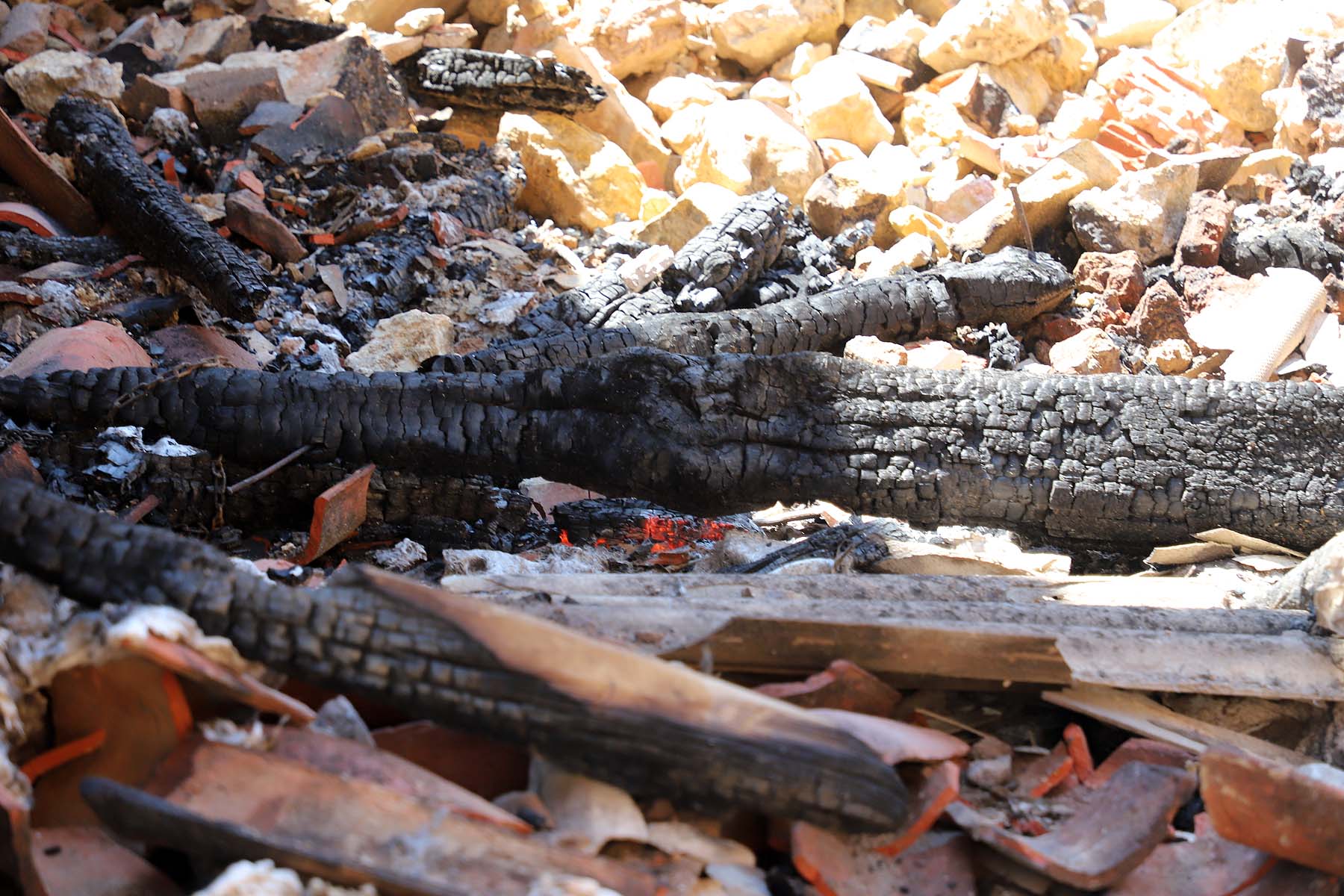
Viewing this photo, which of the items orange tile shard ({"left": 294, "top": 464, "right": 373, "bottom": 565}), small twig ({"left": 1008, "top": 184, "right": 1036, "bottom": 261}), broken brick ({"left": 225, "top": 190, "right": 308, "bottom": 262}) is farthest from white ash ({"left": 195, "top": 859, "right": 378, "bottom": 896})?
small twig ({"left": 1008, "top": 184, "right": 1036, "bottom": 261})

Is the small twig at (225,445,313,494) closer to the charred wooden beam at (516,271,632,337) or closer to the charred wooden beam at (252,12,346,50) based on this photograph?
the charred wooden beam at (516,271,632,337)

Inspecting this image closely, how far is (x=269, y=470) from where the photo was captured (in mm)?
3119

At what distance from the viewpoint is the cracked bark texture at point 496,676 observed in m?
1.39

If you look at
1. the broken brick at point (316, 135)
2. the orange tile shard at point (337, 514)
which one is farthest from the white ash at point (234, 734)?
the broken brick at point (316, 135)

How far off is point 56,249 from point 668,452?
370 cm

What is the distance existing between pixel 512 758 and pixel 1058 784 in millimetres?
910

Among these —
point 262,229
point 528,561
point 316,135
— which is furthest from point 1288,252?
point 316,135

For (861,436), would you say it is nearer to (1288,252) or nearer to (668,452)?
(668,452)

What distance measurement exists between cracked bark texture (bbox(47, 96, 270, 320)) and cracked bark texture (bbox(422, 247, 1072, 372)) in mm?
1131

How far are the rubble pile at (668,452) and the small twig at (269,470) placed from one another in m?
0.02

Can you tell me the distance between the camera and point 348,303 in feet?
17.4

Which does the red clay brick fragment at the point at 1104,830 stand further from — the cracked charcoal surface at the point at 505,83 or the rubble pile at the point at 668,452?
Result: the cracked charcoal surface at the point at 505,83

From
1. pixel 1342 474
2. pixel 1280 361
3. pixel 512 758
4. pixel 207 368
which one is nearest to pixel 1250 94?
pixel 1280 361

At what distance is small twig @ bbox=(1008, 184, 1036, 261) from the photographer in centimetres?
618
